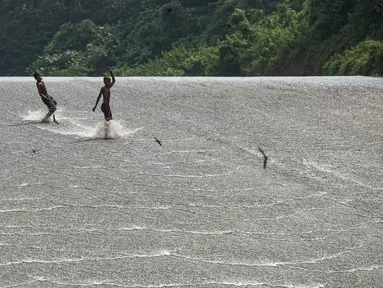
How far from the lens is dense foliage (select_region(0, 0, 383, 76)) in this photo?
28.5 meters

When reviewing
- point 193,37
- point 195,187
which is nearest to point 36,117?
point 195,187

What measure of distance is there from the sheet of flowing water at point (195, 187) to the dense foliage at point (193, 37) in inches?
272

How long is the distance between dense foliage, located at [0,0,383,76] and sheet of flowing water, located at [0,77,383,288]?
6905 millimetres

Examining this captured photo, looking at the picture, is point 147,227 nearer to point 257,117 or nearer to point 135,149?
point 135,149

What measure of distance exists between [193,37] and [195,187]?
3436 centimetres

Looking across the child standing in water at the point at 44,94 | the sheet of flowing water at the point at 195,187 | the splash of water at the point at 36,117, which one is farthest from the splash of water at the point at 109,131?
the splash of water at the point at 36,117

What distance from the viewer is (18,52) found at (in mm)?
57219

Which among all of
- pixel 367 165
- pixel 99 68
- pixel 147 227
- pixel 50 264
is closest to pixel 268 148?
pixel 367 165

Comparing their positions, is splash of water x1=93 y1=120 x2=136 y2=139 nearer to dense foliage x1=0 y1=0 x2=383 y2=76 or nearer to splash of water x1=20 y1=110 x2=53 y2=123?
splash of water x1=20 y1=110 x2=53 y2=123

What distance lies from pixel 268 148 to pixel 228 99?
3.51 metres

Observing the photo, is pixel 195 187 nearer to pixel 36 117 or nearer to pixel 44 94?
pixel 44 94

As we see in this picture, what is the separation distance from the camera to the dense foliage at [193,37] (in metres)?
28.5

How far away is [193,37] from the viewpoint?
45.8 meters

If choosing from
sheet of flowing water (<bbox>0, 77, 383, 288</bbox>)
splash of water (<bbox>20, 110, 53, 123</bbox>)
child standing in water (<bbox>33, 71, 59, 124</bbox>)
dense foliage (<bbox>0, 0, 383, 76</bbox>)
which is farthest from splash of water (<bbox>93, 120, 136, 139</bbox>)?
dense foliage (<bbox>0, 0, 383, 76</bbox>)
